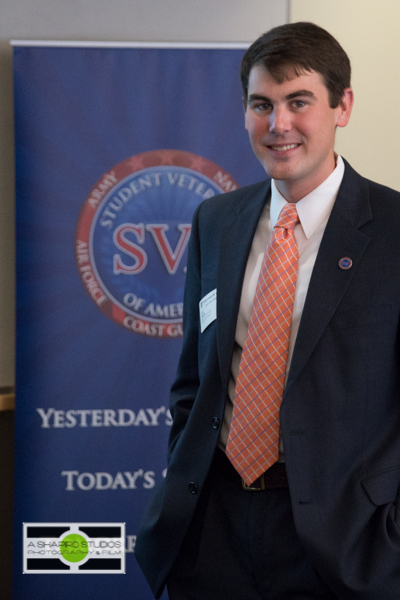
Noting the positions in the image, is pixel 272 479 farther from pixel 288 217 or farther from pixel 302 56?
pixel 302 56

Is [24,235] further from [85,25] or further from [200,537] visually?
[200,537]

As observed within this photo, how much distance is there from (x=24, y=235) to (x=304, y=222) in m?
1.77

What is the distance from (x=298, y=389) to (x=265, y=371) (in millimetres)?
90

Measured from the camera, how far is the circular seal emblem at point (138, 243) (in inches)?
114

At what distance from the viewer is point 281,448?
1.34m

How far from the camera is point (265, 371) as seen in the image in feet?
4.38

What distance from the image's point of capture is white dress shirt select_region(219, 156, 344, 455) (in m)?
1.36

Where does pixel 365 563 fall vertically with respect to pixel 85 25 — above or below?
below

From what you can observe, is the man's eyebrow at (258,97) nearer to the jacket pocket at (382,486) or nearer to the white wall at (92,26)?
the jacket pocket at (382,486)

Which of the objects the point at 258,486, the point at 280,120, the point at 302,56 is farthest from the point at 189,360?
the point at 302,56

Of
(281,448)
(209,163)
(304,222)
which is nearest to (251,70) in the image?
(304,222)

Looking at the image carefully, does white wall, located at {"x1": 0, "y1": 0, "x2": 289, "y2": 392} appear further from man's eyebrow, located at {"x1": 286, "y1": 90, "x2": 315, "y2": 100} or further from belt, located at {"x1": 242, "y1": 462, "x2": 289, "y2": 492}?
belt, located at {"x1": 242, "y1": 462, "x2": 289, "y2": 492}

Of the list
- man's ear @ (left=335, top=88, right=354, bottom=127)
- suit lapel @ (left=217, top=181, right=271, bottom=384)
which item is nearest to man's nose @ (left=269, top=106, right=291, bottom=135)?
man's ear @ (left=335, top=88, right=354, bottom=127)

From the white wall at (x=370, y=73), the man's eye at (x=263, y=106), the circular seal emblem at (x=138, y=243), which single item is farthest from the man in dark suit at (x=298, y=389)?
the white wall at (x=370, y=73)
